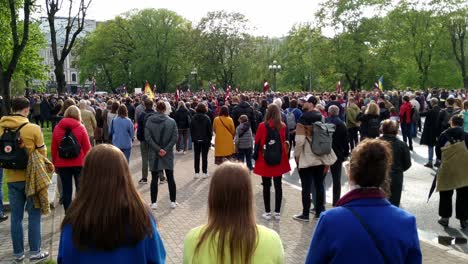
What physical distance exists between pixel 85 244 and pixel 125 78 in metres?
74.9

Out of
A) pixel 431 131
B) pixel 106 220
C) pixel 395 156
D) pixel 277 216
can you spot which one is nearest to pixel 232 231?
pixel 106 220

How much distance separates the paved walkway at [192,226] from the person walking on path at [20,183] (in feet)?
1.50

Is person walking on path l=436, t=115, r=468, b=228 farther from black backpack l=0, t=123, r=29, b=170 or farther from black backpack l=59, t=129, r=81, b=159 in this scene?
black backpack l=0, t=123, r=29, b=170

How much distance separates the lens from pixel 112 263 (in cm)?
296

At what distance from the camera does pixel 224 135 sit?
41.5 feet

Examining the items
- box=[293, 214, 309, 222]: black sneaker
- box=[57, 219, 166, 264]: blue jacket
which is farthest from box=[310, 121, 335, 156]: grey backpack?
box=[57, 219, 166, 264]: blue jacket

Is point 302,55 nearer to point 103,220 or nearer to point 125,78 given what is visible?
point 125,78

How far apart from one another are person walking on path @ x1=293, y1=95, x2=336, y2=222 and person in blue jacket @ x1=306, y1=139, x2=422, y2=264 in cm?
552

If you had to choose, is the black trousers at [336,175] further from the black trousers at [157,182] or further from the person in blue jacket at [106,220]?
the person in blue jacket at [106,220]

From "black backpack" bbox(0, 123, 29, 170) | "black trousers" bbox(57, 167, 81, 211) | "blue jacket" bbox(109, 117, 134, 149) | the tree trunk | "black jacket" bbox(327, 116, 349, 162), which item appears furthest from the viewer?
the tree trunk

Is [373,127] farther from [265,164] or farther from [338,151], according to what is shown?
[265,164]

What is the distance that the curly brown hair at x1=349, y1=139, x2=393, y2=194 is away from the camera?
3010mm

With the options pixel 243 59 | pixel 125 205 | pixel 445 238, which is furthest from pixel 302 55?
pixel 125 205

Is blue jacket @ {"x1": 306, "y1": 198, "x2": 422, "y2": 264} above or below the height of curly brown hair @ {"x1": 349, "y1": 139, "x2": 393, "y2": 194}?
below
